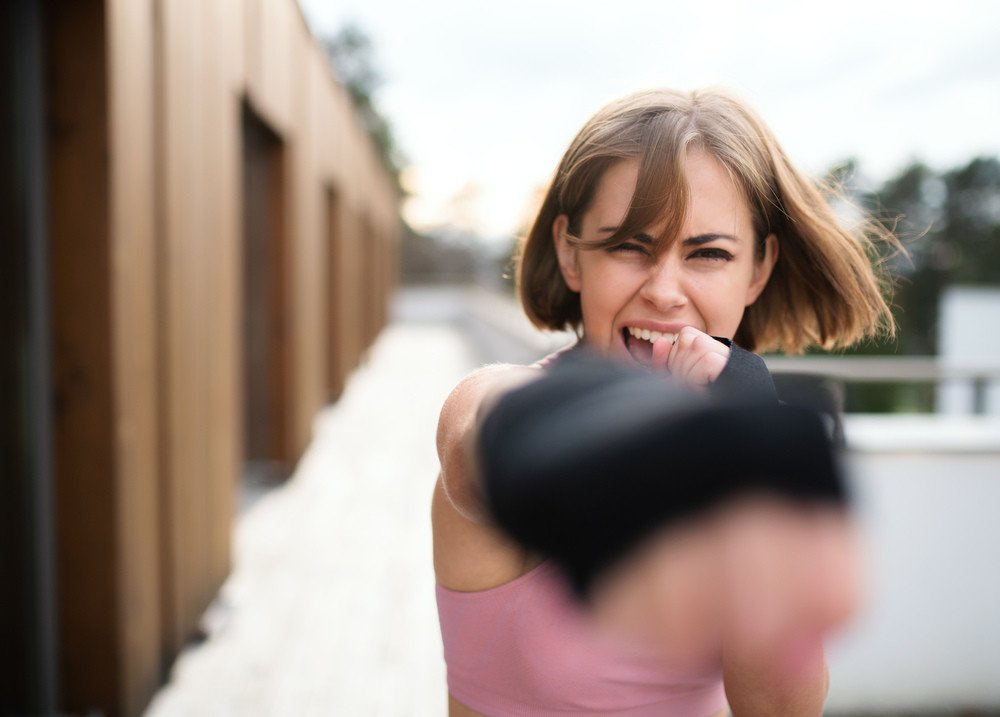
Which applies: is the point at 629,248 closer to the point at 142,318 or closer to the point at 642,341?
the point at 642,341

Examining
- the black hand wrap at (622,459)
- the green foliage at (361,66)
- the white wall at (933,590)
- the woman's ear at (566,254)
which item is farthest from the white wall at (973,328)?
the green foliage at (361,66)

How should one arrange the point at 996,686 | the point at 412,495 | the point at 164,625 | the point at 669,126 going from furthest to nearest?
the point at 412,495
the point at 164,625
the point at 996,686
the point at 669,126

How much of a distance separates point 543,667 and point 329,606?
3.80 meters

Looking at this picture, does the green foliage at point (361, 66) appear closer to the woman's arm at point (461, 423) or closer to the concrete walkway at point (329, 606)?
the concrete walkway at point (329, 606)

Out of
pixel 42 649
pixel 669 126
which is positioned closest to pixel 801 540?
pixel 669 126

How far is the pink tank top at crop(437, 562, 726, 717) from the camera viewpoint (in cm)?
101

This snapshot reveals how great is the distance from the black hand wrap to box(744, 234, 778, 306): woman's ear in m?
0.84

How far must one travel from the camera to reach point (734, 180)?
3.56ft

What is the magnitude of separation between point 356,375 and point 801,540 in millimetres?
14571

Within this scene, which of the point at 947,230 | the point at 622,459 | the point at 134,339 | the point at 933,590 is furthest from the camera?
the point at 947,230

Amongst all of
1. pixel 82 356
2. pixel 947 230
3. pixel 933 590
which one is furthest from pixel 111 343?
pixel 947 230

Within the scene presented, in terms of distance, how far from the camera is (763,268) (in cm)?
123

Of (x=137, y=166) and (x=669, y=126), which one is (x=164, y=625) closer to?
(x=137, y=166)

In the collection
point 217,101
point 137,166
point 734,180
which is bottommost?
point 734,180
